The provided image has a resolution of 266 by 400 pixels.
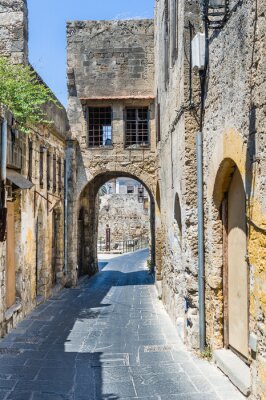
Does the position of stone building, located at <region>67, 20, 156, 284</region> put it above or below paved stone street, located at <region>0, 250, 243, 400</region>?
above

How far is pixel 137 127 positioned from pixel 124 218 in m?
20.9

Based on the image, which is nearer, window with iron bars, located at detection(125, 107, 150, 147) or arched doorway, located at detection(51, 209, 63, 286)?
arched doorway, located at detection(51, 209, 63, 286)

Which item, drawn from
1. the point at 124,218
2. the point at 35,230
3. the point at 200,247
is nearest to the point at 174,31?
the point at 200,247

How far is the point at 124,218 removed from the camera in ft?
123

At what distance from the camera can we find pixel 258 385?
4.73 metres

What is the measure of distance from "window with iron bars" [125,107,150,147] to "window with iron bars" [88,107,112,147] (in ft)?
2.07

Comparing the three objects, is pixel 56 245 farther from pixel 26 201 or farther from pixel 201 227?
pixel 201 227

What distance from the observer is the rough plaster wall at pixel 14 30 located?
12273mm

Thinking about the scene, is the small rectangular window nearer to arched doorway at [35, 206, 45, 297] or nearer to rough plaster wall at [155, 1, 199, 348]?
arched doorway at [35, 206, 45, 297]

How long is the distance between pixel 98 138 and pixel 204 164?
33.7 feet

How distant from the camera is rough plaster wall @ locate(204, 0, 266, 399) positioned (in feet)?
14.9

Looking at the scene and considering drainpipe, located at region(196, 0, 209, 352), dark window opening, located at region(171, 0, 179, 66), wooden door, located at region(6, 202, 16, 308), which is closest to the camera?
drainpipe, located at region(196, 0, 209, 352)

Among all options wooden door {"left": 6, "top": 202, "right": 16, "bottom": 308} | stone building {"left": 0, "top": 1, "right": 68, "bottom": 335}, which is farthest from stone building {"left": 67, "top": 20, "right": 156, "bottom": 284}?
wooden door {"left": 6, "top": 202, "right": 16, "bottom": 308}

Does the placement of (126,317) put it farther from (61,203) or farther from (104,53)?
(104,53)
